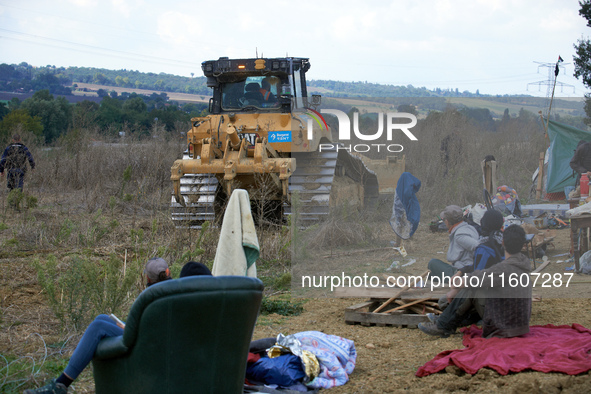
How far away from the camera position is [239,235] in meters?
5.04

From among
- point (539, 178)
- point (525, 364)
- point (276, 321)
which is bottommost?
point (276, 321)

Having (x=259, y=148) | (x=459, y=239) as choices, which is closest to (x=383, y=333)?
(x=459, y=239)

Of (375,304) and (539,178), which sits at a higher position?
(539,178)

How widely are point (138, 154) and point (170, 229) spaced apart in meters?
7.34

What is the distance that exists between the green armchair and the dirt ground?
1.12 metres

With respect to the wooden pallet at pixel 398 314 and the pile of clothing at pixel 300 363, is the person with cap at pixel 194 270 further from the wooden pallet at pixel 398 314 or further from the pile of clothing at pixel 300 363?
the wooden pallet at pixel 398 314

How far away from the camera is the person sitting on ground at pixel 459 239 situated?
19.4 ft

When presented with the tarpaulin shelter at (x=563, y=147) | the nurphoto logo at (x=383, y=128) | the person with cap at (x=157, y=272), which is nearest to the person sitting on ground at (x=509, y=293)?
the nurphoto logo at (x=383, y=128)

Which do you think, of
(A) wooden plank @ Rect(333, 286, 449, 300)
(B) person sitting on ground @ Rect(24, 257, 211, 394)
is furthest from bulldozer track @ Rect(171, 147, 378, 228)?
(B) person sitting on ground @ Rect(24, 257, 211, 394)

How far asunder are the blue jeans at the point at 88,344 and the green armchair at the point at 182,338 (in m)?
0.06

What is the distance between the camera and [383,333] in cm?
588

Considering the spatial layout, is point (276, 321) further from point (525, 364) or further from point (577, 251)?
point (577, 251)

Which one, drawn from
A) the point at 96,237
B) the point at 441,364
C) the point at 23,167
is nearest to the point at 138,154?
the point at 23,167

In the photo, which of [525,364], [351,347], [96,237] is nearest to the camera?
[525,364]
